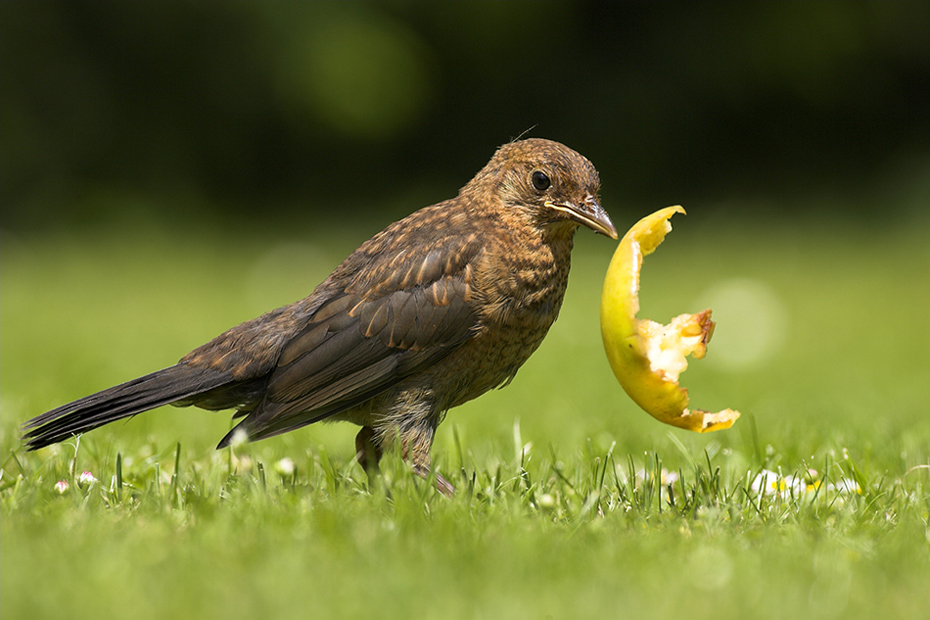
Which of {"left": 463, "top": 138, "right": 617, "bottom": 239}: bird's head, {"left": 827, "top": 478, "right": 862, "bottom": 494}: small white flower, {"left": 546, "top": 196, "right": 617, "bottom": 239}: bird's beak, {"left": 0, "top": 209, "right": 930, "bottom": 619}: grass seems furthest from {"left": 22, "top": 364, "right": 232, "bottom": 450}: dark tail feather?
{"left": 827, "top": 478, "right": 862, "bottom": 494}: small white flower

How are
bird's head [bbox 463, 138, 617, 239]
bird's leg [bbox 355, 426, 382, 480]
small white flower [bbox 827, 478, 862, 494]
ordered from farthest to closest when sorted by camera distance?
1. bird's leg [bbox 355, 426, 382, 480]
2. bird's head [bbox 463, 138, 617, 239]
3. small white flower [bbox 827, 478, 862, 494]

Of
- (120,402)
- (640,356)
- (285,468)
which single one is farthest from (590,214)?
(120,402)

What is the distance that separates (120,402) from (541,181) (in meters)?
1.75

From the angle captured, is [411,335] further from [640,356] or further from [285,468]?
[640,356]

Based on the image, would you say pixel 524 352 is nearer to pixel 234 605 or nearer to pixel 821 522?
pixel 821 522

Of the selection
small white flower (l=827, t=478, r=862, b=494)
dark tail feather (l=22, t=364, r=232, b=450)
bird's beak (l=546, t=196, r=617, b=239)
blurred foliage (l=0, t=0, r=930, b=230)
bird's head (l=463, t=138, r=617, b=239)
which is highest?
blurred foliage (l=0, t=0, r=930, b=230)

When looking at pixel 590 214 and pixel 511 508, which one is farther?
pixel 590 214

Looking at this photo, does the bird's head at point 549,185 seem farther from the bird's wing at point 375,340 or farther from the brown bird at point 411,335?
the bird's wing at point 375,340

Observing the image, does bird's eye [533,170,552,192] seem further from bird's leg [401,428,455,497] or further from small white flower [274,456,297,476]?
small white flower [274,456,297,476]

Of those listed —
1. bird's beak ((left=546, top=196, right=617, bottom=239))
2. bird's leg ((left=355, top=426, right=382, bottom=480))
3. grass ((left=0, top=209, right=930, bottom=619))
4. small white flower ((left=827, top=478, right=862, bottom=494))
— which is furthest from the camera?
bird's leg ((left=355, top=426, right=382, bottom=480))

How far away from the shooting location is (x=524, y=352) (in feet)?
12.8

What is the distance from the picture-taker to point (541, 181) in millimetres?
3955

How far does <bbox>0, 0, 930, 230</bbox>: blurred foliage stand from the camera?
1533cm

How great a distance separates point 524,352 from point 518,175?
2.22 ft
